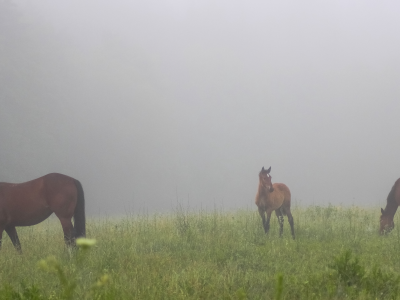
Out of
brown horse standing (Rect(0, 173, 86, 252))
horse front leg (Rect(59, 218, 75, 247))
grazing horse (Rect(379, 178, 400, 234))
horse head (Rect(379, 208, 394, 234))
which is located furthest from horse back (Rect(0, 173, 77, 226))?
grazing horse (Rect(379, 178, 400, 234))

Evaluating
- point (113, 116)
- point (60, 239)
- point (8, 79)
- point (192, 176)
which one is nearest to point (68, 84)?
point (113, 116)

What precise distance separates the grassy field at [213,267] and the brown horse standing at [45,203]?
0.64 meters

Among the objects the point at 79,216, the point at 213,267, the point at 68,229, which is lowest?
the point at 213,267

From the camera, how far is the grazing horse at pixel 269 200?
8711 millimetres

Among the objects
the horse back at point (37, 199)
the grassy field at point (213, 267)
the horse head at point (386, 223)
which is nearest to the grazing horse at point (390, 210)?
the horse head at point (386, 223)

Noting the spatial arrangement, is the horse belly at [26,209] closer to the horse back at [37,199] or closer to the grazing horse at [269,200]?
the horse back at [37,199]

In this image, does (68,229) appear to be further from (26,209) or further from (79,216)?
(26,209)

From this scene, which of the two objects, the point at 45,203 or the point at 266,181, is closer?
the point at 45,203

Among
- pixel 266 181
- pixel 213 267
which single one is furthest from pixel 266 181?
pixel 213 267

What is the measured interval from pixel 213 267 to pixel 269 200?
4496mm

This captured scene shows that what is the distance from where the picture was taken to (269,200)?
9.09m

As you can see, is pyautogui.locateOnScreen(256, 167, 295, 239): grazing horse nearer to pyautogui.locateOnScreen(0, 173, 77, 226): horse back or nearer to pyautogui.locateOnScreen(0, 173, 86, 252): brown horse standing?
pyautogui.locateOnScreen(0, 173, 86, 252): brown horse standing

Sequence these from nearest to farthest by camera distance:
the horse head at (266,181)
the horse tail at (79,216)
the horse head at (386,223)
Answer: the horse tail at (79,216) → the horse head at (266,181) → the horse head at (386,223)

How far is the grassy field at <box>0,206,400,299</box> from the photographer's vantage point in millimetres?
3717
